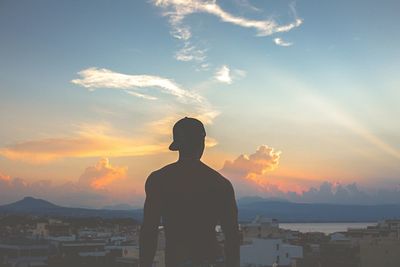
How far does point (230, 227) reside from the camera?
5.48 meters

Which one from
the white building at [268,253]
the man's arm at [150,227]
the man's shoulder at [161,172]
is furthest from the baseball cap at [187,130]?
the white building at [268,253]

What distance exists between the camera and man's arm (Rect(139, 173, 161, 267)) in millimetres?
5371

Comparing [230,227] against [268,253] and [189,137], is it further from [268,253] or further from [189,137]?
[268,253]

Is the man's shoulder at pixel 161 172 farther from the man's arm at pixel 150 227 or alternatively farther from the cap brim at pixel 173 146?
the cap brim at pixel 173 146

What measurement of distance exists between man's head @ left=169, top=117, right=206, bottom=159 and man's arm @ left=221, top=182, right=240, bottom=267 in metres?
0.48

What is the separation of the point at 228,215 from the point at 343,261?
46676 mm

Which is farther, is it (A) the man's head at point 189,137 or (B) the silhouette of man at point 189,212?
(A) the man's head at point 189,137

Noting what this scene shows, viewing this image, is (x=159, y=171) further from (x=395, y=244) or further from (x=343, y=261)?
(x=343, y=261)

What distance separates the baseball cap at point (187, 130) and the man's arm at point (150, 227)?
0.54m

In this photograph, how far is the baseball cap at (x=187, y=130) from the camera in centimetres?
557

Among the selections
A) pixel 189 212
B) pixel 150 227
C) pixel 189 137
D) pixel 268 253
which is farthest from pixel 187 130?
pixel 268 253

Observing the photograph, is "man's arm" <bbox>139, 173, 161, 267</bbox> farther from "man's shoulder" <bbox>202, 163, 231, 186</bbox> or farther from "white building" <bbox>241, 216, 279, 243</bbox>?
"white building" <bbox>241, 216, 279, 243</bbox>

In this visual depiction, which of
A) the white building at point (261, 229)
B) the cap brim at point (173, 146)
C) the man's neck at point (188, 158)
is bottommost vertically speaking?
the white building at point (261, 229)

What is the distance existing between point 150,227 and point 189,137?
95 centimetres
